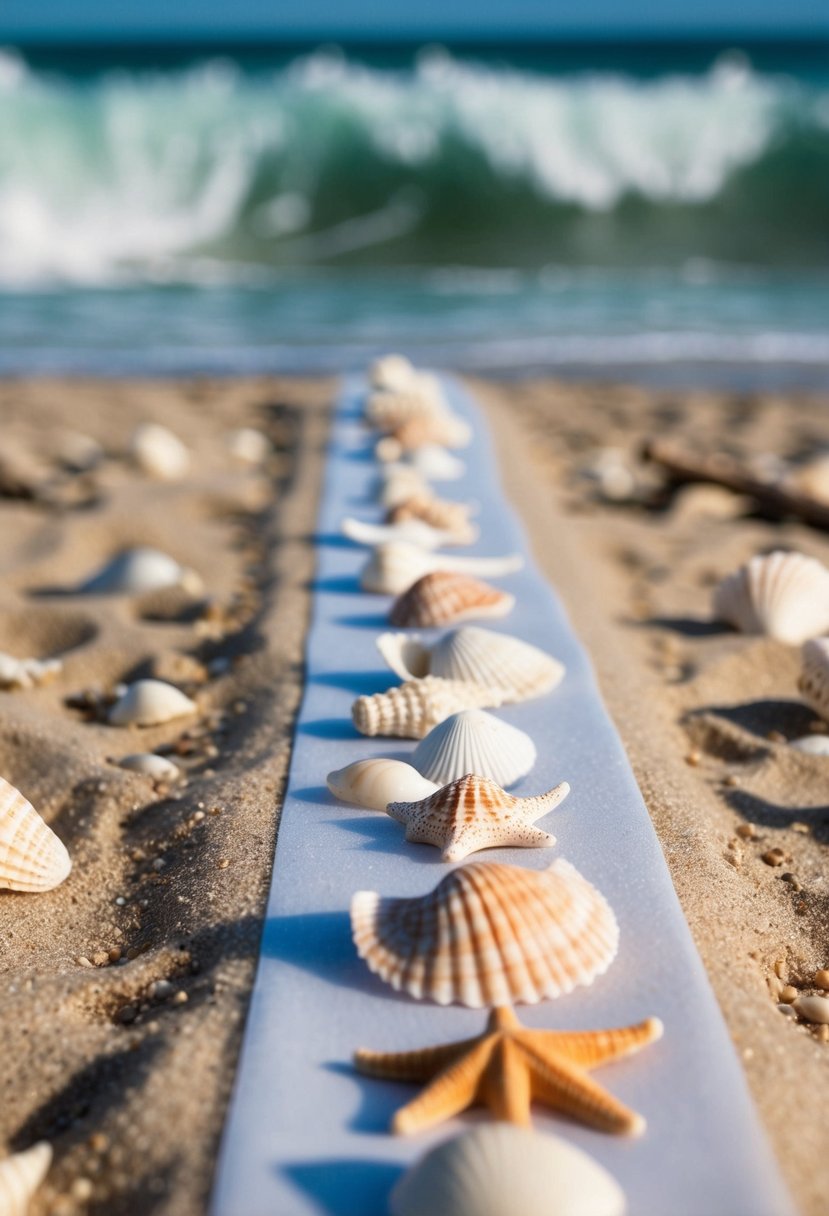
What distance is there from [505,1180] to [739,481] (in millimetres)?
3859

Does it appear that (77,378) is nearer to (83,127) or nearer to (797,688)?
(797,688)

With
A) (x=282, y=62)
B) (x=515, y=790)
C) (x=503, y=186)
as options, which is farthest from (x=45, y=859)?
(x=282, y=62)

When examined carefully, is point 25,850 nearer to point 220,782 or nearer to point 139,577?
point 220,782

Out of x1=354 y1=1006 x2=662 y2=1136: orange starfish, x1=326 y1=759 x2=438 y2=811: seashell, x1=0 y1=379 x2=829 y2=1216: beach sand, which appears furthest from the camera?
x1=326 y1=759 x2=438 y2=811: seashell

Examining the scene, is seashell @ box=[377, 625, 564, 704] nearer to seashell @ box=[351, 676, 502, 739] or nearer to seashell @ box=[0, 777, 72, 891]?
seashell @ box=[351, 676, 502, 739]

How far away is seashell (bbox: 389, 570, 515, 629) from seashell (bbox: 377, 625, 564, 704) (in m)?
0.25

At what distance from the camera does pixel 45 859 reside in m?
2.06

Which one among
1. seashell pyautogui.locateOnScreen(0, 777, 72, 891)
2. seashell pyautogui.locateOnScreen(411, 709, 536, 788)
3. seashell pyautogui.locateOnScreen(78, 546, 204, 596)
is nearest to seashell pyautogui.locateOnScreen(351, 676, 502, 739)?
seashell pyautogui.locateOnScreen(411, 709, 536, 788)

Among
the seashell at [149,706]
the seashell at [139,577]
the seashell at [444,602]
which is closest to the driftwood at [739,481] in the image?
the seashell at [444,602]

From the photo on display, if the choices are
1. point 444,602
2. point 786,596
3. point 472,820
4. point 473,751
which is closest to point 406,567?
point 444,602

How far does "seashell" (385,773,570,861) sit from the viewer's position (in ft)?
6.33

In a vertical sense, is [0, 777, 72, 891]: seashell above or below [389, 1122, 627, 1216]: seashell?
below

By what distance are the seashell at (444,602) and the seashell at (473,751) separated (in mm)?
727

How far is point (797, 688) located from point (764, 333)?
755 cm
